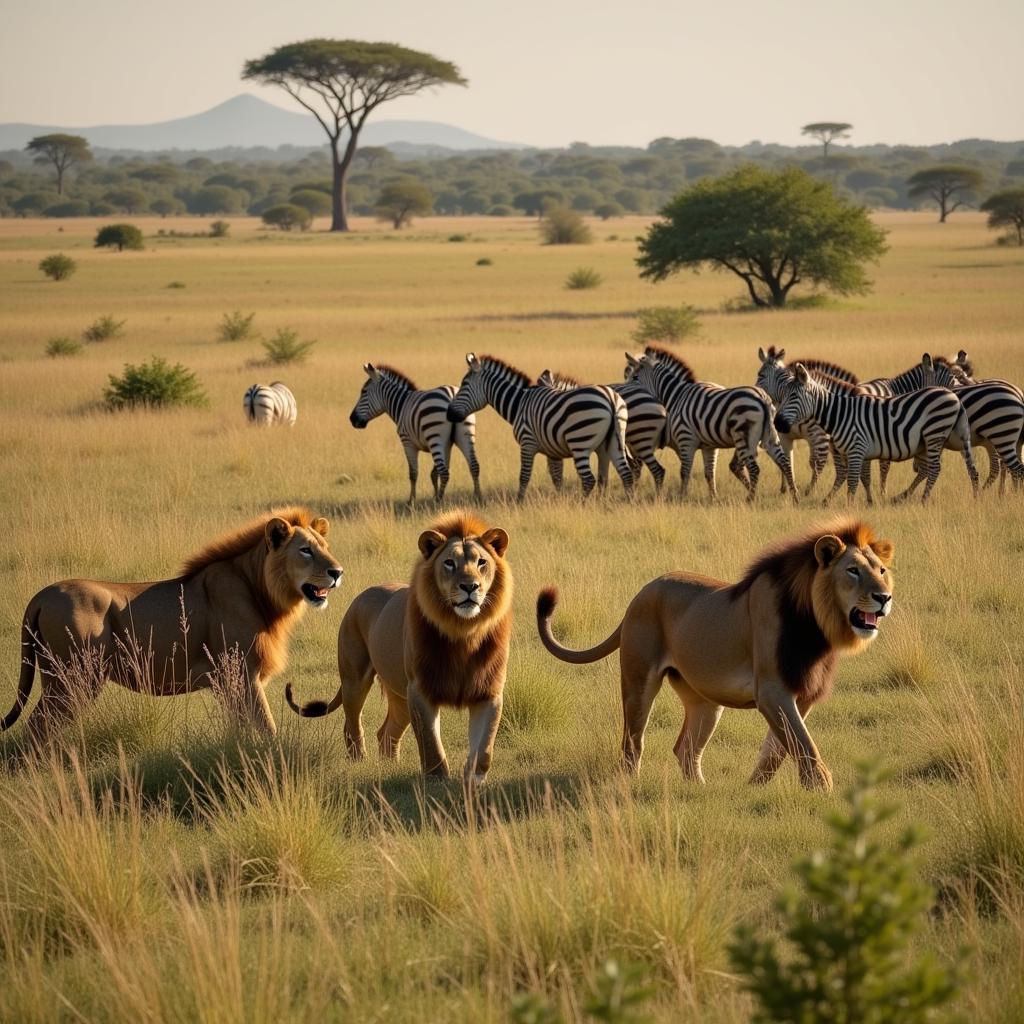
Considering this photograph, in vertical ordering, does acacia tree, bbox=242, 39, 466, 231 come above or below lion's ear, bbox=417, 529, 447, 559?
above

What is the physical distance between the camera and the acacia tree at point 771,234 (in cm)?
4066

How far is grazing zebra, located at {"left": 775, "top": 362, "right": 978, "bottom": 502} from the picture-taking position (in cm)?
1380

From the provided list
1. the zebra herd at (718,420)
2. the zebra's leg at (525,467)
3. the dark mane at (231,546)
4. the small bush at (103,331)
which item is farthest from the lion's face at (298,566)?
the small bush at (103,331)

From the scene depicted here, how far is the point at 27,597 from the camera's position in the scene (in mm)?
10086

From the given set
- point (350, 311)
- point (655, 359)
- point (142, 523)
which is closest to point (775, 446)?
point (655, 359)

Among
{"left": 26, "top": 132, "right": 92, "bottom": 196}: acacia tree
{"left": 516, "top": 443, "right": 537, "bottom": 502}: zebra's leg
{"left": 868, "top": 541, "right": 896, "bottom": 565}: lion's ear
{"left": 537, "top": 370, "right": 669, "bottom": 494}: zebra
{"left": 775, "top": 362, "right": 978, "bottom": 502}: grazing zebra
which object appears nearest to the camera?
{"left": 868, "top": 541, "right": 896, "bottom": 565}: lion's ear

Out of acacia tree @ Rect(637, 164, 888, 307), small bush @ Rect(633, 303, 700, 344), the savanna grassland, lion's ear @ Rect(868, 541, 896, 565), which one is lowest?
the savanna grassland

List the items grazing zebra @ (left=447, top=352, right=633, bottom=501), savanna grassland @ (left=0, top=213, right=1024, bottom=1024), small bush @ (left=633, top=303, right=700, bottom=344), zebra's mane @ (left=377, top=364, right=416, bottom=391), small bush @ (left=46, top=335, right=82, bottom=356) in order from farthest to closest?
small bush @ (left=633, top=303, right=700, bottom=344) < small bush @ (left=46, top=335, right=82, bottom=356) < zebra's mane @ (left=377, top=364, right=416, bottom=391) < grazing zebra @ (left=447, top=352, right=633, bottom=501) < savanna grassland @ (left=0, top=213, right=1024, bottom=1024)

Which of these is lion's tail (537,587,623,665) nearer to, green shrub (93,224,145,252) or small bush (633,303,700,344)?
small bush (633,303,700,344)

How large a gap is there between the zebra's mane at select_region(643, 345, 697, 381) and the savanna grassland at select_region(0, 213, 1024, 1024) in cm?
131

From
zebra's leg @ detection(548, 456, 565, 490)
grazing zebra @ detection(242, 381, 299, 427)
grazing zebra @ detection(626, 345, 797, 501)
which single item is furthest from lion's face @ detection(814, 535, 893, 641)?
grazing zebra @ detection(242, 381, 299, 427)

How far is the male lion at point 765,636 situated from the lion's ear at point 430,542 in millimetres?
600

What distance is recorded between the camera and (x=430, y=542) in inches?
242

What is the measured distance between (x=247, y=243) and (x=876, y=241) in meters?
47.9
